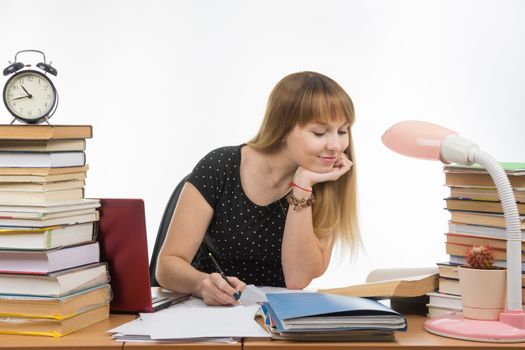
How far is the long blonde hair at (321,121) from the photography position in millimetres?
2061

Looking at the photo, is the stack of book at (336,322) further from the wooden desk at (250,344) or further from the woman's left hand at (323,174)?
the woman's left hand at (323,174)

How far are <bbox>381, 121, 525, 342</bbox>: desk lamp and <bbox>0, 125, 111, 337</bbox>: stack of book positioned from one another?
0.67m

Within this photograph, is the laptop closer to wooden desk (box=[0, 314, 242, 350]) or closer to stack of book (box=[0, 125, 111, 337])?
stack of book (box=[0, 125, 111, 337])

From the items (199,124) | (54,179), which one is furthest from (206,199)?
(199,124)

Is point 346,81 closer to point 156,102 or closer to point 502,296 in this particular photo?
point 156,102

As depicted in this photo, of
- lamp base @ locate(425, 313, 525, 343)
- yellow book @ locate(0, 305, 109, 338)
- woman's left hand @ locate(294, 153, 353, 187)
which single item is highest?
woman's left hand @ locate(294, 153, 353, 187)

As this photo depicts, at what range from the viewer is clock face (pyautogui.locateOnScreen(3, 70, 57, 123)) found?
5.51ft

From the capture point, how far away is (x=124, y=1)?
411 centimetres

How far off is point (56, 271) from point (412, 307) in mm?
788

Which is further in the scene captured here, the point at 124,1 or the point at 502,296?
the point at 124,1

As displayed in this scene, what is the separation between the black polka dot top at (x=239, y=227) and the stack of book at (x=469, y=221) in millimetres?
797

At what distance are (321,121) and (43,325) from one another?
924mm

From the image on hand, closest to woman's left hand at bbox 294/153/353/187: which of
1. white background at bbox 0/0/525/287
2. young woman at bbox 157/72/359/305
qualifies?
young woman at bbox 157/72/359/305

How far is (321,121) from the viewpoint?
204cm
